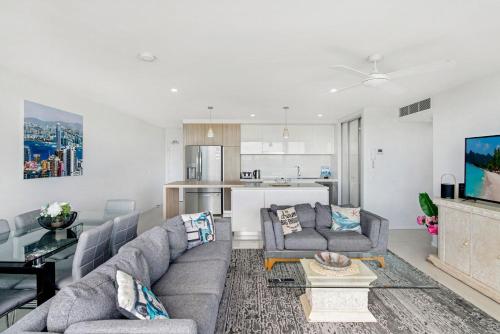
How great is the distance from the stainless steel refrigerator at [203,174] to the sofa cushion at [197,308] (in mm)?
4748

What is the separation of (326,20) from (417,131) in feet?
Result: 14.1

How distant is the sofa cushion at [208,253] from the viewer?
2705 millimetres

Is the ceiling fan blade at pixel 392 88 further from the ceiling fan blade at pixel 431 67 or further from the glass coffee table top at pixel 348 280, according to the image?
the glass coffee table top at pixel 348 280

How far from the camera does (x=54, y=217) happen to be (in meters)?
2.51

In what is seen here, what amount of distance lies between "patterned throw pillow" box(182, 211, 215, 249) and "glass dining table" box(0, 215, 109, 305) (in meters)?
1.09

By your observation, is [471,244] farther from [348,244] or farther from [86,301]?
[86,301]

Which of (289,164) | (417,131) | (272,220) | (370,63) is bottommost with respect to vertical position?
(272,220)

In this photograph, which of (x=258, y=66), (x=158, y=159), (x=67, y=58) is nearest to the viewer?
(x=67, y=58)

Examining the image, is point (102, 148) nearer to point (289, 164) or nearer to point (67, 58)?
point (67, 58)

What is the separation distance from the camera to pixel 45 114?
371 cm

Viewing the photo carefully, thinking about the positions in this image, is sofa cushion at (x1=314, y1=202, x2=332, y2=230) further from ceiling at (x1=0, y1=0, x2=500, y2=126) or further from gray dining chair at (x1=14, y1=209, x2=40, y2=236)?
gray dining chair at (x1=14, y1=209, x2=40, y2=236)

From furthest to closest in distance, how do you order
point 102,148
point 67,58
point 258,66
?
point 102,148 → point 258,66 → point 67,58

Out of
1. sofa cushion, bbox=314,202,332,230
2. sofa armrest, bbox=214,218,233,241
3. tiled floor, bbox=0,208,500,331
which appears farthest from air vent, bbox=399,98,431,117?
sofa armrest, bbox=214,218,233,241

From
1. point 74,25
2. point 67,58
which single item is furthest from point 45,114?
point 74,25
